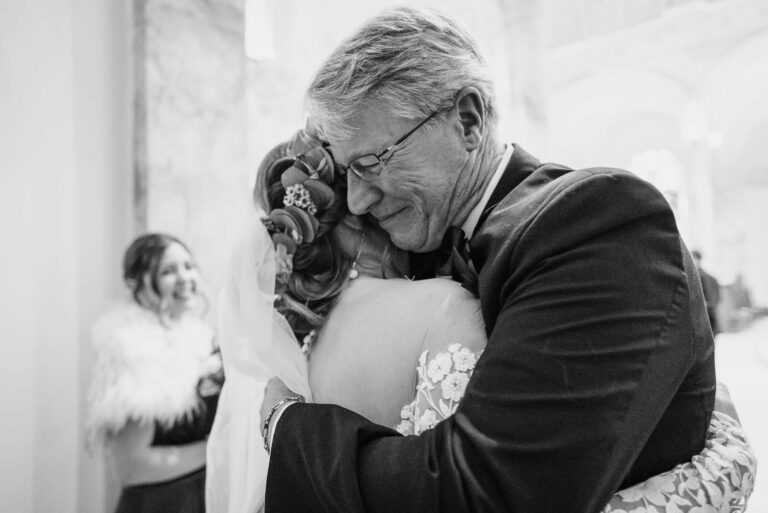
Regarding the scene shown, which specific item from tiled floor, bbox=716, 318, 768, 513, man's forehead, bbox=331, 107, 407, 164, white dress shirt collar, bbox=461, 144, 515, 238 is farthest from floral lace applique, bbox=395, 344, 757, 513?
tiled floor, bbox=716, 318, 768, 513

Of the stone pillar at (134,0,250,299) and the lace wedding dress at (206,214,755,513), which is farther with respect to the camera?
the stone pillar at (134,0,250,299)

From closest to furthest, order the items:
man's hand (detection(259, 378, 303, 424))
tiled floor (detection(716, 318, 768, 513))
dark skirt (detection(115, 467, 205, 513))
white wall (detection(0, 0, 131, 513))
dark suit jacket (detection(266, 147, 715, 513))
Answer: dark suit jacket (detection(266, 147, 715, 513))
man's hand (detection(259, 378, 303, 424))
dark skirt (detection(115, 467, 205, 513))
white wall (detection(0, 0, 131, 513))
tiled floor (detection(716, 318, 768, 513))

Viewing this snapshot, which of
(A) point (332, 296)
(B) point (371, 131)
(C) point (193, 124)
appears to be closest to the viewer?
(B) point (371, 131)

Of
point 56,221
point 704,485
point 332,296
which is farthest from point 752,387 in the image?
point 56,221

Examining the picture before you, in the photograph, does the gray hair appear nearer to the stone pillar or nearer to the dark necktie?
the dark necktie

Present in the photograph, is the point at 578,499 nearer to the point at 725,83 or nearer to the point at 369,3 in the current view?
the point at 369,3

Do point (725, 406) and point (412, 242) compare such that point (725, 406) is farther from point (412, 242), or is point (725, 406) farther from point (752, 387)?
point (752, 387)

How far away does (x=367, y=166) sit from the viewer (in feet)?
Result: 4.42

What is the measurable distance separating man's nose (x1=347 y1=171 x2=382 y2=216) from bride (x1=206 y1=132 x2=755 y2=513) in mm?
59

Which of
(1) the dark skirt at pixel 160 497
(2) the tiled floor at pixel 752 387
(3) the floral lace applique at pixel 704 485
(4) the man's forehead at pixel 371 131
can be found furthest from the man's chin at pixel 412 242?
(2) the tiled floor at pixel 752 387

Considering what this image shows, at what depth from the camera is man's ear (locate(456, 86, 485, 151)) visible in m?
1.32

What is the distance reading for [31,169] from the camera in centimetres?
303

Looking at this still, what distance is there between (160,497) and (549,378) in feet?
8.49

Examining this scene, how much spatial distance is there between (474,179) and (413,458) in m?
0.69
